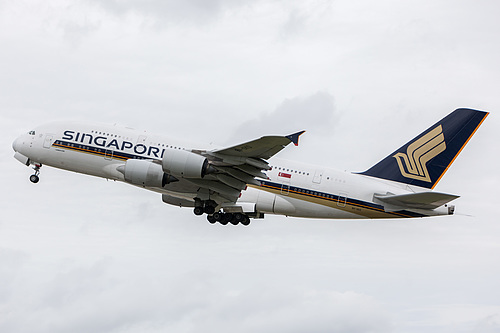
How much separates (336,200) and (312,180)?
187 centimetres

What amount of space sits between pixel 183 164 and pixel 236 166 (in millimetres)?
3135

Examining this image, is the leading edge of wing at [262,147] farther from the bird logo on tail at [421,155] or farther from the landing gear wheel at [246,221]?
the bird logo on tail at [421,155]

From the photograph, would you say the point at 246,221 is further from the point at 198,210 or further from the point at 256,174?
the point at 256,174

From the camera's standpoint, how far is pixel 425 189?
4278 cm

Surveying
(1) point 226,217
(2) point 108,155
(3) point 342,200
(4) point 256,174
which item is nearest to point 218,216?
(1) point 226,217

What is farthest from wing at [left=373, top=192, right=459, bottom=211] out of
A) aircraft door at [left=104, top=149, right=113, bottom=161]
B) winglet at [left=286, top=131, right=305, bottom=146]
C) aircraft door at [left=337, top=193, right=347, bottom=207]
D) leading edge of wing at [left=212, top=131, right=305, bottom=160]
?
aircraft door at [left=104, top=149, right=113, bottom=161]

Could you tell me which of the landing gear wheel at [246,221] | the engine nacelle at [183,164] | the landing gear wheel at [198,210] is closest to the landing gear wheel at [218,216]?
the landing gear wheel at [246,221]

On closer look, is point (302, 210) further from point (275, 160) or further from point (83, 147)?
point (83, 147)

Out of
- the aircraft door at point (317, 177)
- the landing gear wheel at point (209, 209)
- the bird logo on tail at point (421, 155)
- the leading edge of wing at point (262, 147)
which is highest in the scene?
the bird logo on tail at point (421, 155)

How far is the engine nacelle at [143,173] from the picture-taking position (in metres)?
39.0

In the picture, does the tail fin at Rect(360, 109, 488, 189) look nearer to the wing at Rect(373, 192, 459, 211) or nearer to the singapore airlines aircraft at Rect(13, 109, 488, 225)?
the singapore airlines aircraft at Rect(13, 109, 488, 225)

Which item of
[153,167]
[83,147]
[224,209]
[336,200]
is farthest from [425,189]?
[83,147]

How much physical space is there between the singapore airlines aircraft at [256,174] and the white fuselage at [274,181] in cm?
6

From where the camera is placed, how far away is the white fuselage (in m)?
41.2
